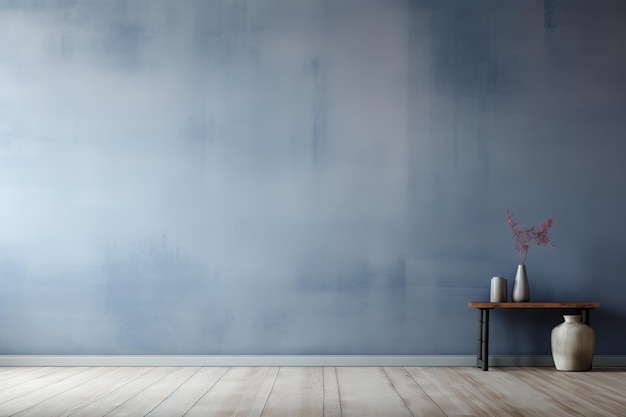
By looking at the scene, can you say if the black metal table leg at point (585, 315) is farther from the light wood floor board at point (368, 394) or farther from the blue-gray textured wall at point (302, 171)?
the light wood floor board at point (368, 394)

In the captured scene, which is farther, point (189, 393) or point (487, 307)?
point (487, 307)

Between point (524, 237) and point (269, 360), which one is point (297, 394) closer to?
point (269, 360)

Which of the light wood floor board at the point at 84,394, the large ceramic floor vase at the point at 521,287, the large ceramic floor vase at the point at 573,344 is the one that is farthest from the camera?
the large ceramic floor vase at the point at 521,287

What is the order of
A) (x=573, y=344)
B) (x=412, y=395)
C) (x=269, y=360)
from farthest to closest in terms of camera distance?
1. (x=269, y=360)
2. (x=573, y=344)
3. (x=412, y=395)

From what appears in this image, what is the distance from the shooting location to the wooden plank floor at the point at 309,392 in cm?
334

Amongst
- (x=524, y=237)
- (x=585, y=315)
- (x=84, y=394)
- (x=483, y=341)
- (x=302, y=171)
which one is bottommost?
(x=84, y=394)

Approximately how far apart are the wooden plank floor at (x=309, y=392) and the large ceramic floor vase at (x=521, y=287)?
0.44 m

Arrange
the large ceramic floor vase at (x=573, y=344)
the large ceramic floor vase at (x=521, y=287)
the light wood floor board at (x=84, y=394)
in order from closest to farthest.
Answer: the light wood floor board at (x=84, y=394) → the large ceramic floor vase at (x=573, y=344) → the large ceramic floor vase at (x=521, y=287)

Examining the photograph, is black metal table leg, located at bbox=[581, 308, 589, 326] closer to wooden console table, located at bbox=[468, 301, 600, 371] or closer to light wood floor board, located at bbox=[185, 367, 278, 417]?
wooden console table, located at bbox=[468, 301, 600, 371]

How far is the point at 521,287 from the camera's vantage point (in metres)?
4.58

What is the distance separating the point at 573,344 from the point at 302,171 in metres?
1.99

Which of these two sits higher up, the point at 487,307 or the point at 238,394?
the point at 487,307

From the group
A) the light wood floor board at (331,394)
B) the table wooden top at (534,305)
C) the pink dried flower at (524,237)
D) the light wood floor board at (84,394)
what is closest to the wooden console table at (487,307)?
A: the table wooden top at (534,305)

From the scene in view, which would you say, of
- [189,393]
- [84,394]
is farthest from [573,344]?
[84,394]
